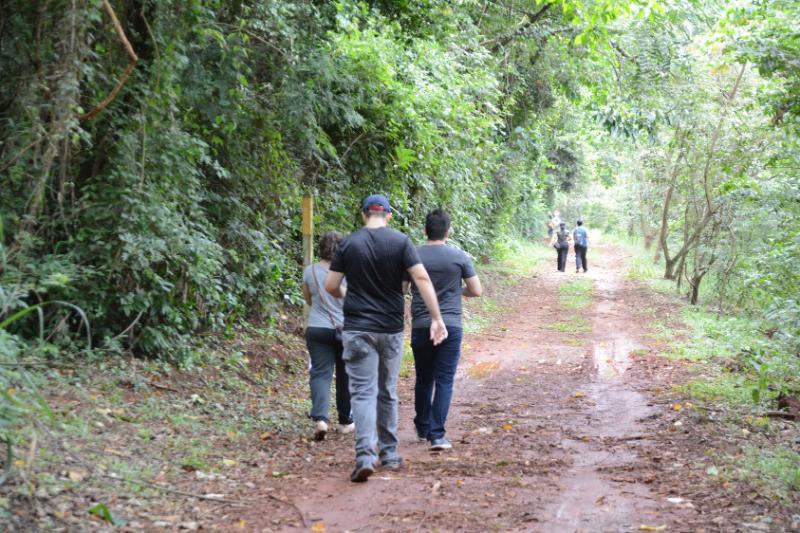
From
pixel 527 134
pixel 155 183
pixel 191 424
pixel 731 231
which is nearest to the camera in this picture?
pixel 191 424

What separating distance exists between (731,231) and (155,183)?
14.6 m

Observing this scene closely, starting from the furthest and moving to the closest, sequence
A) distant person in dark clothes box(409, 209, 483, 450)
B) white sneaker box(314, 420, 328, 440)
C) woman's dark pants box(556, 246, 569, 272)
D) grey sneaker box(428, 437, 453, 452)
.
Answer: woman's dark pants box(556, 246, 569, 272), white sneaker box(314, 420, 328, 440), distant person in dark clothes box(409, 209, 483, 450), grey sneaker box(428, 437, 453, 452)

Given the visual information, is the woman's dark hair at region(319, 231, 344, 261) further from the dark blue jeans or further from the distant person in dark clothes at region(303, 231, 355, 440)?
the dark blue jeans

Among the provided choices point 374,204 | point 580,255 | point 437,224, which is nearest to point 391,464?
point 374,204

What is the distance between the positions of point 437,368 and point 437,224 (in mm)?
1332

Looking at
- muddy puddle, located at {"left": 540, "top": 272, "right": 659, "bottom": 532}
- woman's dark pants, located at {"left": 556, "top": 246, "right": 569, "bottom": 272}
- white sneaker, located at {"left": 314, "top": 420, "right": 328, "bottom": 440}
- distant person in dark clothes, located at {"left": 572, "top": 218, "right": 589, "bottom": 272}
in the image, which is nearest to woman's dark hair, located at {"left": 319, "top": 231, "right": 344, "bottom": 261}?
white sneaker, located at {"left": 314, "top": 420, "right": 328, "bottom": 440}

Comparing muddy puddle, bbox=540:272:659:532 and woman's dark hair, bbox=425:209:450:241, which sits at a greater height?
woman's dark hair, bbox=425:209:450:241

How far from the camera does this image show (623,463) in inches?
276

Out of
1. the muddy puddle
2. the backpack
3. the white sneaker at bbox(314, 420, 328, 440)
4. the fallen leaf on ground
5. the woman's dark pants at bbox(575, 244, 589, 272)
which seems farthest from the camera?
the woman's dark pants at bbox(575, 244, 589, 272)

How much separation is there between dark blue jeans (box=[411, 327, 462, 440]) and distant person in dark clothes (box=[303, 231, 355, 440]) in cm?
76

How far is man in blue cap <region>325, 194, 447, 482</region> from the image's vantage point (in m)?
6.69

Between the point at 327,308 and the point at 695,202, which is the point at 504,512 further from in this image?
the point at 695,202

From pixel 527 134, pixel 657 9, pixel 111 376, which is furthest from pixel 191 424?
pixel 527 134

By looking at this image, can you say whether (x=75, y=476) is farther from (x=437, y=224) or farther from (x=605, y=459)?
(x=605, y=459)
